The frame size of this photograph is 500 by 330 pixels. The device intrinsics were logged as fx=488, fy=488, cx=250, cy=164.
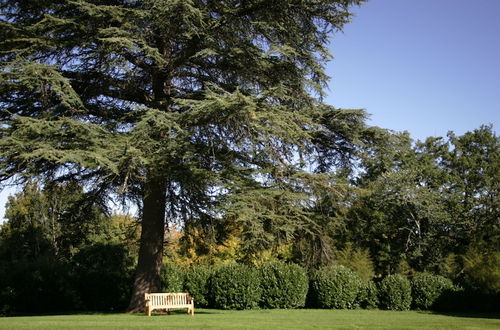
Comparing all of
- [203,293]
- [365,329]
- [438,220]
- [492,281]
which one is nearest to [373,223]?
[438,220]

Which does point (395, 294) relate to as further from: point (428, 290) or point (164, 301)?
point (164, 301)

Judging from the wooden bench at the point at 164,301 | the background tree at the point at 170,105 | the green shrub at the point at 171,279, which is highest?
the background tree at the point at 170,105

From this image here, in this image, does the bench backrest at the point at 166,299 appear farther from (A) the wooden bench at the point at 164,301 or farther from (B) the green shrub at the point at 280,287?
(B) the green shrub at the point at 280,287

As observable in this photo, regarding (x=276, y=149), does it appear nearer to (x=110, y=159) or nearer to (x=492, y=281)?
(x=110, y=159)

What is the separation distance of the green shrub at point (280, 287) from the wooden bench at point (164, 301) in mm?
6244

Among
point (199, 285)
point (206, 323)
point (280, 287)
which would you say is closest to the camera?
point (206, 323)

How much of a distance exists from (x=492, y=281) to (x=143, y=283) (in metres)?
→ 14.6

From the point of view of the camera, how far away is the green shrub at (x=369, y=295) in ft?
75.6

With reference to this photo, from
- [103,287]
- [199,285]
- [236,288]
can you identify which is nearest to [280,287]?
[236,288]

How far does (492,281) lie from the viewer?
2059cm

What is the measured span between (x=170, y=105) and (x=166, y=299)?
241 inches

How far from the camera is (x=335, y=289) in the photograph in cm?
2227

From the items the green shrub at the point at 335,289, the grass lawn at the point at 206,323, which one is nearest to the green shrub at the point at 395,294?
the green shrub at the point at 335,289

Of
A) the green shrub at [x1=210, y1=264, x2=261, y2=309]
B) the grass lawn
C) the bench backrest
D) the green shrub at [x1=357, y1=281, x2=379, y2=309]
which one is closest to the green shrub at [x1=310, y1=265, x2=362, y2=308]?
the green shrub at [x1=357, y1=281, x2=379, y2=309]
